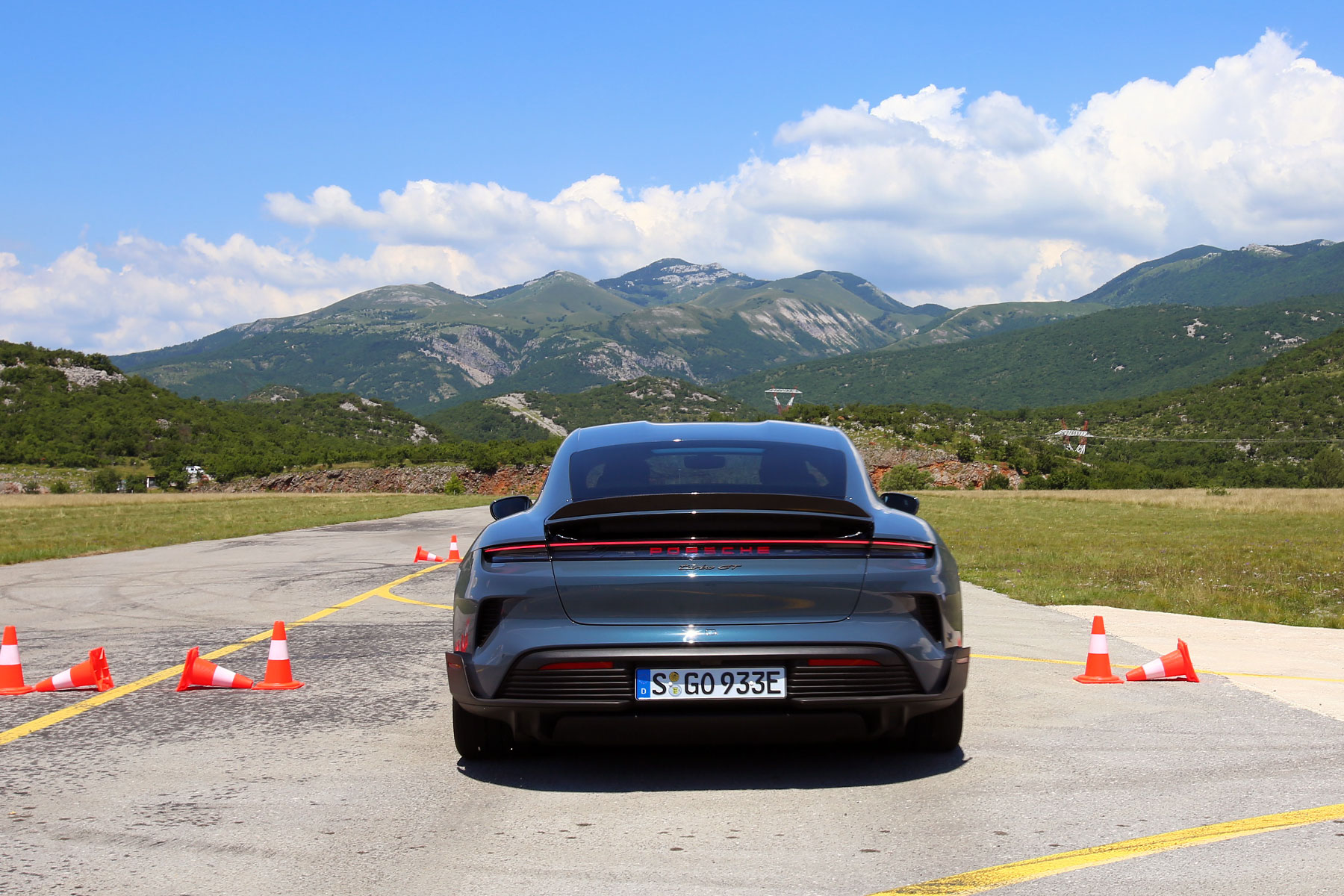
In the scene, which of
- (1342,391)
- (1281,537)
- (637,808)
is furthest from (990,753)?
(1342,391)

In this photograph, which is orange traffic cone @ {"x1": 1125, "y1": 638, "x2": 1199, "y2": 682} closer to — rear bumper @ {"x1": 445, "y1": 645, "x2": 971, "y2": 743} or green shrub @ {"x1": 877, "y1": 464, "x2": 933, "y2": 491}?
rear bumper @ {"x1": 445, "y1": 645, "x2": 971, "y2": 743}

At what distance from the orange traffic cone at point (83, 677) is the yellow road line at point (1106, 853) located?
5511 mm

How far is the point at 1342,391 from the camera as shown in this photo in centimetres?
10881

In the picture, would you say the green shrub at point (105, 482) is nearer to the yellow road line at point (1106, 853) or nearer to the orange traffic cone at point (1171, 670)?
the orange traffic cone at point (1171, 670)

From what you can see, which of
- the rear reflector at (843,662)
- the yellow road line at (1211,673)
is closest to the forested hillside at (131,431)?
the yellow road line at (1211,673)

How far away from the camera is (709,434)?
6.40 m

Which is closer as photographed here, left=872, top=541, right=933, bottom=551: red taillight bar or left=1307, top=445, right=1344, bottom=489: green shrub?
left=872, top=541, right=933, bottom=551: red taillight bar

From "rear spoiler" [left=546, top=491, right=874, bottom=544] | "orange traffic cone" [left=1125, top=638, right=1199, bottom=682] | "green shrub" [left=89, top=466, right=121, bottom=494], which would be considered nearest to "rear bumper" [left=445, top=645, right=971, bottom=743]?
"rear spoiler" [left=546, top=491, right=874, bottom=544]

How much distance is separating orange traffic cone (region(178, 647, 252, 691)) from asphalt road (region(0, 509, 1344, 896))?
14cm

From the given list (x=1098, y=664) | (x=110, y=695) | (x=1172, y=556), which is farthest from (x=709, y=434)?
(x=1172, y=556)

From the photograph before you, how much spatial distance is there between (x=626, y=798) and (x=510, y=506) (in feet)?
6.55

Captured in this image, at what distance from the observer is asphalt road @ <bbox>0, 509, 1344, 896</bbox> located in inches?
152

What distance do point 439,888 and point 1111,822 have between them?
8.31 feet

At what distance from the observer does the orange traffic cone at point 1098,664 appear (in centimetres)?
750
